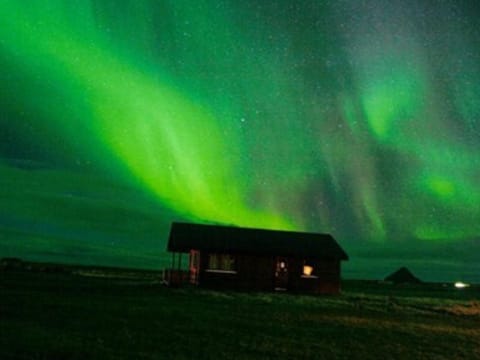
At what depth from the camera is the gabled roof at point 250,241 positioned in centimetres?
4059

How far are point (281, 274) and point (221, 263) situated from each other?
488 centimetres

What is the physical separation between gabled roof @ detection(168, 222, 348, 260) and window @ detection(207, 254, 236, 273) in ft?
3.24

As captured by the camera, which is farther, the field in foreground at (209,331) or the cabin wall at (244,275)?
the cabin wall at (244,275)

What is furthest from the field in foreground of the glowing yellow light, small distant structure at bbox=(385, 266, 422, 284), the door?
small distant structure at bbox=(385, 266, 422, 284)

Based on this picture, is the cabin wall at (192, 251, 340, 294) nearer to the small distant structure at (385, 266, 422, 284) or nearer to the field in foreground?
the field in foreground

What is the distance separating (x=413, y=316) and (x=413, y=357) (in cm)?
1243

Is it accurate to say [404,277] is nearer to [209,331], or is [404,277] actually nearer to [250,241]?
[250,241]

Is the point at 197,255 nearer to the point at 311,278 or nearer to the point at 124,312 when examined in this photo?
the point at 311,278

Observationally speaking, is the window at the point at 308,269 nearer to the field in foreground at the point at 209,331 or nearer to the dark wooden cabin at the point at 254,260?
the dark wooden cabin at the point at 254,260

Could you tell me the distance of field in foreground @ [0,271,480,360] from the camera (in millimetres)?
12203

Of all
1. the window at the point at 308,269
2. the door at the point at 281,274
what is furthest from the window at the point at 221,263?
the window at the point at 308,269

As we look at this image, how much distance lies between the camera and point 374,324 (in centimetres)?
2062

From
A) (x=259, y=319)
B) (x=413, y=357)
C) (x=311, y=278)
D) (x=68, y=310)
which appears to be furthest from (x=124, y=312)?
(x=311, y=278)

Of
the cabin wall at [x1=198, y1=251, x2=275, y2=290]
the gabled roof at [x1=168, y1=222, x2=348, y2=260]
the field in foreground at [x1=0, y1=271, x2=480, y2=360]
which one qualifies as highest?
the gabled roof at [x1=168, y1=222, x2=348, y2=260]
